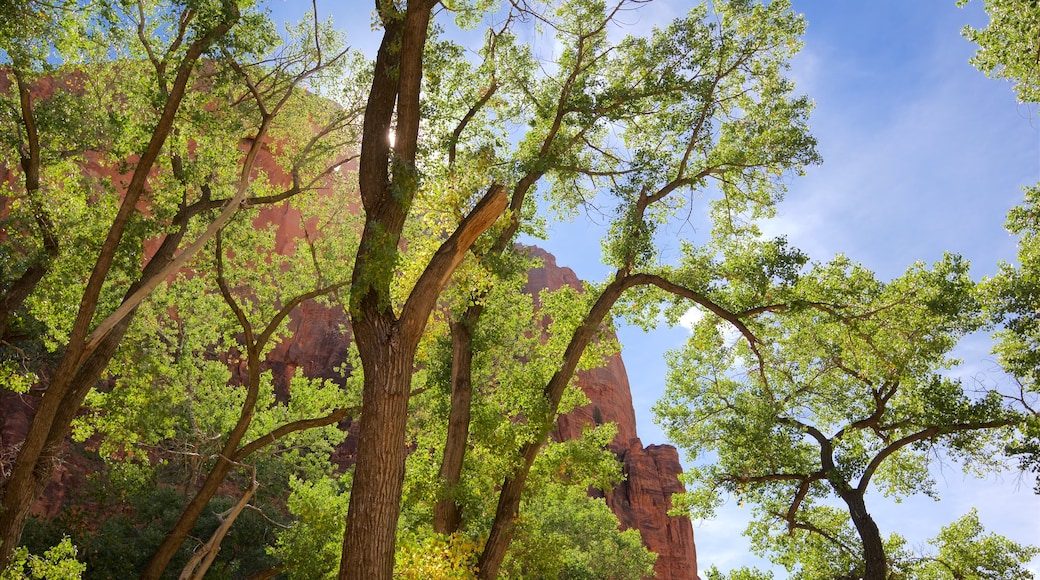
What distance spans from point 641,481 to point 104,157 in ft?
133

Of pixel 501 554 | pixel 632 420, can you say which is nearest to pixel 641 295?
pixel 501 554

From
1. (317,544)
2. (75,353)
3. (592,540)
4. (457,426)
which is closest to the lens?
(75,353)

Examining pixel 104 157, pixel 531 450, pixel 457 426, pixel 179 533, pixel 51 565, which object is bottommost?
pixel 51 565

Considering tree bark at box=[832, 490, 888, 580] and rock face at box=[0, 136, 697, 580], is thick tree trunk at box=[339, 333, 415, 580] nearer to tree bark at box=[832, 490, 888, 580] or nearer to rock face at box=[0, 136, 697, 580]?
tree bark at box=[832, 490, 888, 580]

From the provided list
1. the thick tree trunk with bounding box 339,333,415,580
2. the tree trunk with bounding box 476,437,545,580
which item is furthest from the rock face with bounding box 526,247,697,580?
the thick tree trunk with bounding box 339,333,415,580

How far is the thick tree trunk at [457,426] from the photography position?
10336 mm

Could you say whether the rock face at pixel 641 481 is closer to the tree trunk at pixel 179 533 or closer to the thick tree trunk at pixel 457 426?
the tree trunk at pixel 179 533

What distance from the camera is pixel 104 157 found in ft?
40.4

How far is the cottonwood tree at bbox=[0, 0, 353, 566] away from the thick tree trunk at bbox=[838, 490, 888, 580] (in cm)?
1235

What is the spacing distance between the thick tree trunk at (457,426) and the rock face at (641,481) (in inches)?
1274

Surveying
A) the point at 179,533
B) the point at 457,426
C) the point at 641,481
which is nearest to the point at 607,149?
the point at 457,426

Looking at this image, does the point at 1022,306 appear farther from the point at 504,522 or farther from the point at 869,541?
the point at 504,522

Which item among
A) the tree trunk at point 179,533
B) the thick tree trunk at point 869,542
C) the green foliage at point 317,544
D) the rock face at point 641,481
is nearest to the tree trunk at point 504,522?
the green foliage at point 317,544

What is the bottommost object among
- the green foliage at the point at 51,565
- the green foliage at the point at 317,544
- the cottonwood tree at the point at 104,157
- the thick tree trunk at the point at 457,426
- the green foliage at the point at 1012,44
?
the green foliage at the point at 51,565
